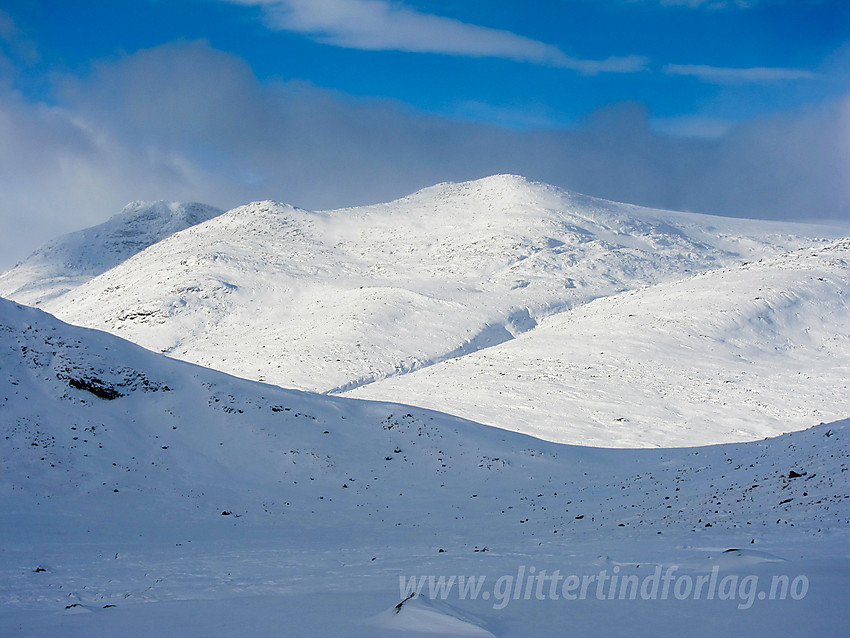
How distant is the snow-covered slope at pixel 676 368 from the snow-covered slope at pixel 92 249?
81874 mm

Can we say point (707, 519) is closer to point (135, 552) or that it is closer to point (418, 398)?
point (135, 552)

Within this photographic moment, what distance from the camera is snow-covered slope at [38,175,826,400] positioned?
48469mm

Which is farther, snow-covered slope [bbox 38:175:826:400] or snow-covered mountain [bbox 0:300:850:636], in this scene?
snow-covered slope [bbox 38:175:826:400]

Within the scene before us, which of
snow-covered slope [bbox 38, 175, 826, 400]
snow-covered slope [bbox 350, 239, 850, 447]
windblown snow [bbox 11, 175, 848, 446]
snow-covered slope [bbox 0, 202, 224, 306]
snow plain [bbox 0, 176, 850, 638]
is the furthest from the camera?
snow-covered slope [bbox 0, 202, 224, 306]

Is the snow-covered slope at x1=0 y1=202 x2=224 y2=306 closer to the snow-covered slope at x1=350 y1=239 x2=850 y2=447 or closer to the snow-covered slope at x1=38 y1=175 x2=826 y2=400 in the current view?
the snow-covered slope at x1=38 y1=175 x2=826 y2=400

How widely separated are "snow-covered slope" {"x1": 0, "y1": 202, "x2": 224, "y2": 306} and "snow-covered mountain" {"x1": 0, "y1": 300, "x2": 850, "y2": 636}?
267ft

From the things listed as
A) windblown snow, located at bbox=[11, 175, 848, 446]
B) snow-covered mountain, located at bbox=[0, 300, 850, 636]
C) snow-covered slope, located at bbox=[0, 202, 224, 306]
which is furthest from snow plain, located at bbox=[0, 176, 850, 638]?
snow-covered slope, located at bbox=[0, 202, 224, 306]

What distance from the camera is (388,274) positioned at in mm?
65438

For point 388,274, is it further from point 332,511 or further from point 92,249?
point 92,249

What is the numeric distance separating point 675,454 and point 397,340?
2667cm

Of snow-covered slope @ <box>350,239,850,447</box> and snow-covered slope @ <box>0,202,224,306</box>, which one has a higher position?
snow-covered slope @ <box>0,202,224,306</box>

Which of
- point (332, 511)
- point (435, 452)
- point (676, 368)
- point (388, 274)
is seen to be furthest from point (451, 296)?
point (332, 511)

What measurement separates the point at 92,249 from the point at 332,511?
141117 mm

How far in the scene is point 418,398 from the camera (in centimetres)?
3481
